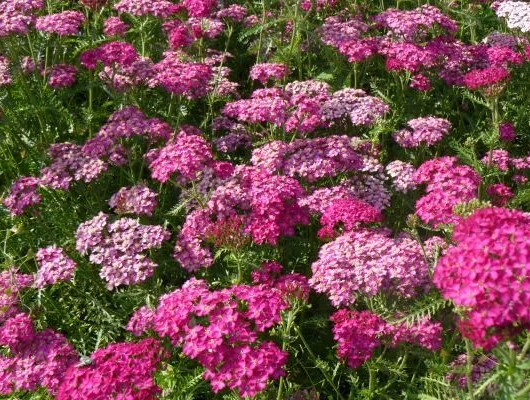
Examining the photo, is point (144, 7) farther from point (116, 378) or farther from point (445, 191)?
point (116, 378)

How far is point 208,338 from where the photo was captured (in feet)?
9.57

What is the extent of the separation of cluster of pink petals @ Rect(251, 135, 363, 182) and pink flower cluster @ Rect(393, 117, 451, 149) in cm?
49

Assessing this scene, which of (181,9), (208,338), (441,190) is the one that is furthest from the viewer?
(181,9)

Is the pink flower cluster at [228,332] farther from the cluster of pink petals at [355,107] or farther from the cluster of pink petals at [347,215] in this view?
the cluster of pink petals at [355,107]

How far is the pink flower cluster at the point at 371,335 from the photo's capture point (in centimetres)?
319

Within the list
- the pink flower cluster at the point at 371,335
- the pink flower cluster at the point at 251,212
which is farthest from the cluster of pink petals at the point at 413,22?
the pink flower cluster at the point at 371,335

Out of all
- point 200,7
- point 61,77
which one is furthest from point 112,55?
point 200,7

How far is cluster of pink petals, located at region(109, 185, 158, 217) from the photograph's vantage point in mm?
4094

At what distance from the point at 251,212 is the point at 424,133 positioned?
135 centimetres

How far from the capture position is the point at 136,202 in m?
4.12

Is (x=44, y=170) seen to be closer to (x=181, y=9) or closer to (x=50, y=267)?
(x=50, y=267)

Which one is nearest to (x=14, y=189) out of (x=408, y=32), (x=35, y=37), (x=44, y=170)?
(x=44, y=170)

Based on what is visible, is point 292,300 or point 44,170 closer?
point 292,300

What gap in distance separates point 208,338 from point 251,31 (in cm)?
323
